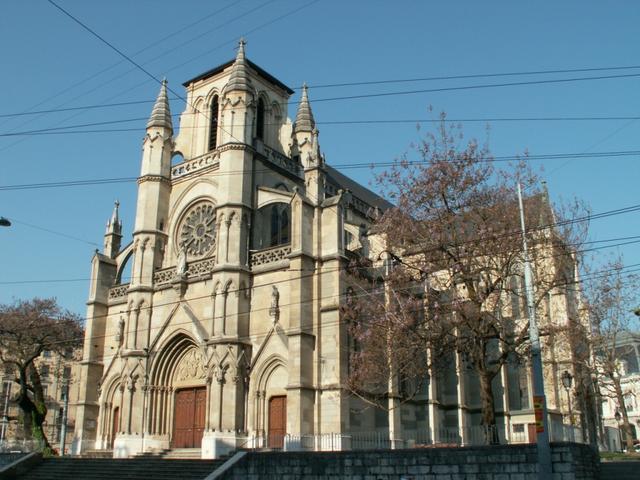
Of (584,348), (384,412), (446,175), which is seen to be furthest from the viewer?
(384,412)

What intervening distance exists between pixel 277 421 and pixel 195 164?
14.7 m

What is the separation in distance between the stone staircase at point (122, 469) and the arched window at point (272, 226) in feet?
36.1

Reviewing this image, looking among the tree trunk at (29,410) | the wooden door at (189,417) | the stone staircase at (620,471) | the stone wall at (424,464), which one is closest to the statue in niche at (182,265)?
the wooden door at (189,417)

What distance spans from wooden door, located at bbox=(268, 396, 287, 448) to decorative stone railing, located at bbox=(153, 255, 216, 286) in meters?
7.12

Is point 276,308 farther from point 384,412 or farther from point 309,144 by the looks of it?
point 309,144

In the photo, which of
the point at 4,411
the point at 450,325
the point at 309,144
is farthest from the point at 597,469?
the point at 4,411

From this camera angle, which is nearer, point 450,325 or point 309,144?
point 450,325

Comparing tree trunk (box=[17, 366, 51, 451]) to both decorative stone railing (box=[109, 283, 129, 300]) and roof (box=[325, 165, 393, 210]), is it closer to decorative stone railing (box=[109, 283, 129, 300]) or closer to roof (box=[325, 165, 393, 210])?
decorative stone railing (box=[109, 283, 129, 300])

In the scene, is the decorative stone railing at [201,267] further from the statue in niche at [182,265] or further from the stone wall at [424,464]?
the stone wall at [424,464]

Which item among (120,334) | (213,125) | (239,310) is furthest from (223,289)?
(213,125)

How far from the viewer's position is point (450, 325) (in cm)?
2162

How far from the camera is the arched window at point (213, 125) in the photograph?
122 ft

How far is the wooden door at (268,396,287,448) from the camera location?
28.0 metres

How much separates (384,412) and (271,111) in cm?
1864
